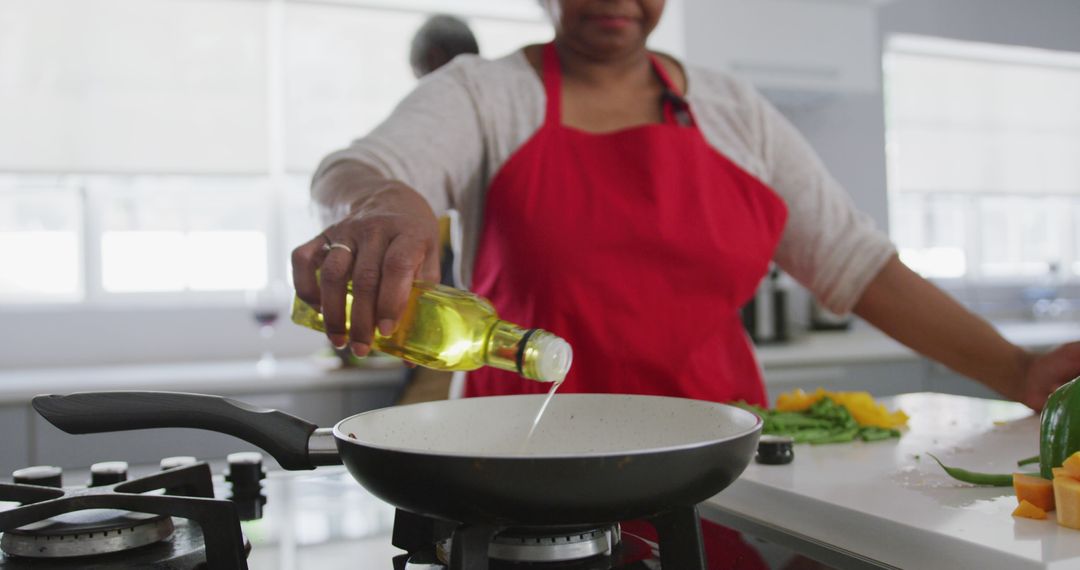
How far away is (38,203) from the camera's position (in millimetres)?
2695

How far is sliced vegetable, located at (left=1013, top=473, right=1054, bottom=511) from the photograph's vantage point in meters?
0.62

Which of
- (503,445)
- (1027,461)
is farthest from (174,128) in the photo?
(1027,461)

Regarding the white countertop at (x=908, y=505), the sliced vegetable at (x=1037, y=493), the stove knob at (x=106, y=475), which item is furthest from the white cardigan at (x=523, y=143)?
the sliced vegetable at (x=1037, y=493)

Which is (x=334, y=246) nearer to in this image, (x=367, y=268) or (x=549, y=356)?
(x=367, y=268)

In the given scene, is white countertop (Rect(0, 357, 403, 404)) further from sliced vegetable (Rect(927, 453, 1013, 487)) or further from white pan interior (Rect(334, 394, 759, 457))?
sliced vegetable (Rect(927, 453, 1013, 487))

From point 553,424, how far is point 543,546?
175mm

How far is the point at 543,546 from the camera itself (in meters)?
0.51

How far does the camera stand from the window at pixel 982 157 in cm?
378

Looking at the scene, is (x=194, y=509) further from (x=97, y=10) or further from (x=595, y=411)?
(x=97, y=10)

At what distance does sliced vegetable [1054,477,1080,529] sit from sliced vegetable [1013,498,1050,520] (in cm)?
2

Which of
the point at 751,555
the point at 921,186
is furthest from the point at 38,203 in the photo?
the point at 921,186

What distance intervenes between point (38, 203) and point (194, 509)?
255cm

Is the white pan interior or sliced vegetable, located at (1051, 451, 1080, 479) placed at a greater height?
the white pan interior

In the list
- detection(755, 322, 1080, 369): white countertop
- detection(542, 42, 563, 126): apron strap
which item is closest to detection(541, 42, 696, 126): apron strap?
detection(542, 42, 563, 126): apron strap
